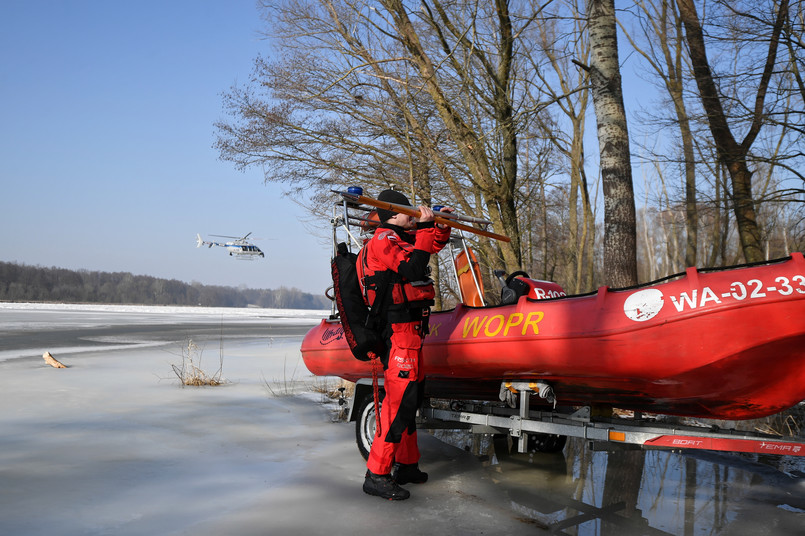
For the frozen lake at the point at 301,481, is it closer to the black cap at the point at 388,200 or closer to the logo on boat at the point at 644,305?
the logo on boat at the point at 644,305

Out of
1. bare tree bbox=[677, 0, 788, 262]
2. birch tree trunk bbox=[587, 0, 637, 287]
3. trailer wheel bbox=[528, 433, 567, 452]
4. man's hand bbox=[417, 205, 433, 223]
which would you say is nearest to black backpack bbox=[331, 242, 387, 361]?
man's hand bbox=[417, 205, 433, 223]

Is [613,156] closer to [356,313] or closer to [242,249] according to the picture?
[356,313]

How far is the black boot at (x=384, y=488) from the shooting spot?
12.2ft

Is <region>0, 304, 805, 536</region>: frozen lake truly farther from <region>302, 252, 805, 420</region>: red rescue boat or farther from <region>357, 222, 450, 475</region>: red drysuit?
<region>302, 252, 805, 420</region>: red rescue boat

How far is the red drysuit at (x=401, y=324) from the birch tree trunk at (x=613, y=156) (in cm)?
351

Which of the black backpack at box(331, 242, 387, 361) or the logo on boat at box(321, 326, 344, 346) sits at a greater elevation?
the black backpack at box(331, 242, 387, 361)

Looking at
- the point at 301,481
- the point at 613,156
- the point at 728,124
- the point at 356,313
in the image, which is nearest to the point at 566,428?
the point at 356,313

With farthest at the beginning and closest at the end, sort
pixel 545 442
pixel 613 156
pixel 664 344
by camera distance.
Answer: pixel 613 156
pixel 545 442
pixel 664 344

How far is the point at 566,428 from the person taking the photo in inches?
150

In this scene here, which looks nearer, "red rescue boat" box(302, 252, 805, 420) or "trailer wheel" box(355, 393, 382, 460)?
"red rescue boat" box(302, 252, 805, 420)

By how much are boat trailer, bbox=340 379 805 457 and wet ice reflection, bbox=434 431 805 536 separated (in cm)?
27

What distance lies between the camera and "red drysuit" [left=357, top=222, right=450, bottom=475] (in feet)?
12.7

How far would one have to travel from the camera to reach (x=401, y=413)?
385 centimetres

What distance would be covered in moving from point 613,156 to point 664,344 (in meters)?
3.92
